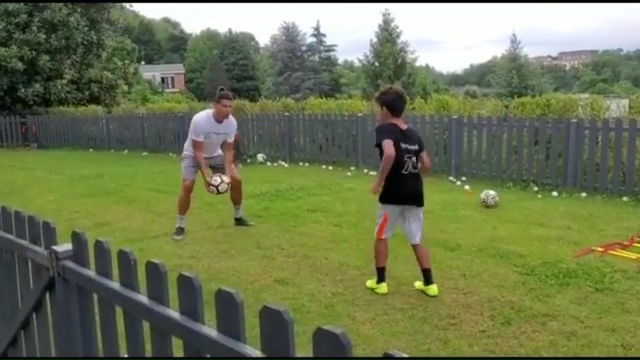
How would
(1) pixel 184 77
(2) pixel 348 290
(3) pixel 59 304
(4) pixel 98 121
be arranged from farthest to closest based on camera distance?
(1) pixel 184 77
(4) pixel 98 121
(2) pixel 348 290
(3) pixel 59 304

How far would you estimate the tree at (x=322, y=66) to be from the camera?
60969 millimetres

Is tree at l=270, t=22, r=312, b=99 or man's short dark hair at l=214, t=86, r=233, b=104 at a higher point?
tree at l=270, t=22, r=312, b=99

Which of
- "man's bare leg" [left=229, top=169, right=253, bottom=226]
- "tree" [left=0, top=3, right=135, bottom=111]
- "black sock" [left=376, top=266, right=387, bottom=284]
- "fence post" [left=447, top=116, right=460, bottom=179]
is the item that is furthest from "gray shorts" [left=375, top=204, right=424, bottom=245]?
"tree" [left=0, top=3, right=135, bottom=111]

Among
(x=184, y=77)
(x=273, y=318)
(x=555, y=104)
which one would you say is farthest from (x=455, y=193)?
(x=184, y=77)

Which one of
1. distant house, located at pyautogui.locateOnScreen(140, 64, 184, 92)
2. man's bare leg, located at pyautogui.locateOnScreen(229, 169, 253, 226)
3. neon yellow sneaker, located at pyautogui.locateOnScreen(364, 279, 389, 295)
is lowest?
neon yellow sneaker, located at pyautogui.locateOnScreen(364, 279, 389, 295)

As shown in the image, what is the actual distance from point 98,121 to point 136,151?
2.35 metres

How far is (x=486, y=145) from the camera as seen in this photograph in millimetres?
10484

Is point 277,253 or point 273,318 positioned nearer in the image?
point 273,318

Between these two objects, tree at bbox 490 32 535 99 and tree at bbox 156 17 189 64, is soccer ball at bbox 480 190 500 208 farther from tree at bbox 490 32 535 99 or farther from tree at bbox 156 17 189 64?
tree at bbox 156 17 189 64

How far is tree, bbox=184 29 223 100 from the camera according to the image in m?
72.4

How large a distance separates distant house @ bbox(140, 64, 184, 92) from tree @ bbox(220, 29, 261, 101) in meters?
15.9

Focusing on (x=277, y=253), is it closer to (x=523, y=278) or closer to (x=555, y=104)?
(x=523, y=278)

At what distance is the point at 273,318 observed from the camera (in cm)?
171

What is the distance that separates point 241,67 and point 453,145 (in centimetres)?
5636
